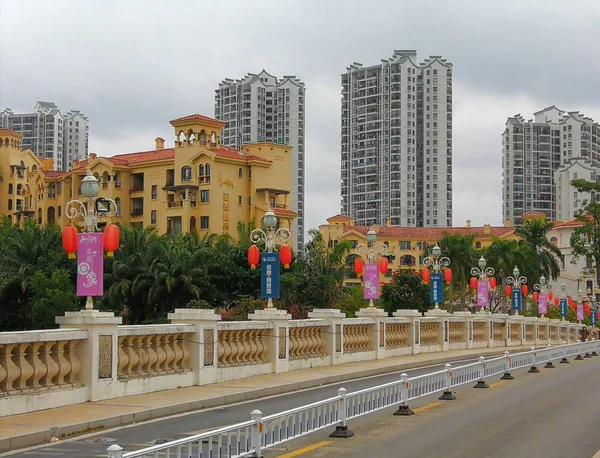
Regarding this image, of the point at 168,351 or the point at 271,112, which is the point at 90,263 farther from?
the point at 271,112

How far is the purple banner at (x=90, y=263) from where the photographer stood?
17875 millimetres

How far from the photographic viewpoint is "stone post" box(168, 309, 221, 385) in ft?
65.8

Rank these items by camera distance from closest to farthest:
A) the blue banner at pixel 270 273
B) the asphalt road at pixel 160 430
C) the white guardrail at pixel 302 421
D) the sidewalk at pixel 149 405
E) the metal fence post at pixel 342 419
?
the white guardrail at pixel 302 421 < the asphalt road at pixel 160 430 < the metal fence post at pixel 342 419 < the sidewalk at pixel 149 405 < the blue banner at pixel 270 273

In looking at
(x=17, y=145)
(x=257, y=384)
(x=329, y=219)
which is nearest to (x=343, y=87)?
(x=329, y=219)

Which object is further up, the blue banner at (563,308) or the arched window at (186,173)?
the arched window at (186,173)

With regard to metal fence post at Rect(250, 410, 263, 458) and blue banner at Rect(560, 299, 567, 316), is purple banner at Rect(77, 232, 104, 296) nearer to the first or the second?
metal fence post at Rect(250, 410, 263, 458)

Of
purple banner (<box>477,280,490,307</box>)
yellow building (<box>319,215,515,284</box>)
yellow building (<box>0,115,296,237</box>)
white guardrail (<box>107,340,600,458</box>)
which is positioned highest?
yellow building (<box>0,115,296,237</box>)

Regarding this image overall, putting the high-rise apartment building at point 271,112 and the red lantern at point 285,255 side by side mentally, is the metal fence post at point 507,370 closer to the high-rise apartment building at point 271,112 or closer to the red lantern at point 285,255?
the red lantern at point 285,255

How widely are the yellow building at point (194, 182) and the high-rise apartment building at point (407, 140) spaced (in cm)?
5231

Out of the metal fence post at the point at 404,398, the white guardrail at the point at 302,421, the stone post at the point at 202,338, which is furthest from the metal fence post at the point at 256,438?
the stone post at the point at 202,338

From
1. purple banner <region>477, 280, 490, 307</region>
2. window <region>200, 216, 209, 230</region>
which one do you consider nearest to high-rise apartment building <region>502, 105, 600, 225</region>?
window <region>200, 216, 209, 230</region>

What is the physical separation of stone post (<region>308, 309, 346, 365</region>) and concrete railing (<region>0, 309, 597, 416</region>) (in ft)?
0.10

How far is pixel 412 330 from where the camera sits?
33781 mm

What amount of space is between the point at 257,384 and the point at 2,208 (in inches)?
3761
